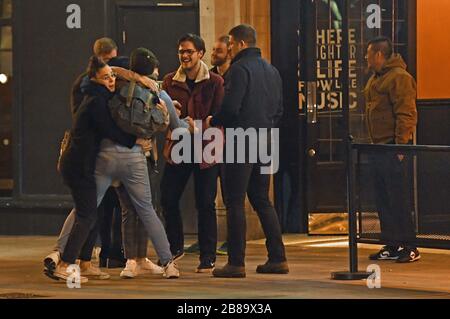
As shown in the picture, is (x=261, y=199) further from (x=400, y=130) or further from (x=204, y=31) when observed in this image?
(x=204, y=31)

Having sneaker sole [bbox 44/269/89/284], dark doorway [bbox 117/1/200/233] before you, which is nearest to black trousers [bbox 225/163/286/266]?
sneaker sole [bbox 44/269/89/284]

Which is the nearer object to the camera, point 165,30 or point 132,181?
point 132,181

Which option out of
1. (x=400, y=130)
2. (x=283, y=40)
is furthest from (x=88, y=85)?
(x=283, y=40)

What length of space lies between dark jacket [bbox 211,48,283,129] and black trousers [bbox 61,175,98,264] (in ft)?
3.92

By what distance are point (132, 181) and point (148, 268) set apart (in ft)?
2.95

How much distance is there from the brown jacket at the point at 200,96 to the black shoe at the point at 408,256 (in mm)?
2037

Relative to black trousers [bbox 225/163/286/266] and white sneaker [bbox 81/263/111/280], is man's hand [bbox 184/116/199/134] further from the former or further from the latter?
white sneaker [bbox 81/263/111/280]

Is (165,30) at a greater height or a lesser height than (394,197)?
greater

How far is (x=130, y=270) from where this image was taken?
470 inches

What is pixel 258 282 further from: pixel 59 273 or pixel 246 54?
pixel 246 54

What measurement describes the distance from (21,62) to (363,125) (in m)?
3.62

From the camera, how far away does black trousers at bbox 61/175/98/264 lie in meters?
11.5

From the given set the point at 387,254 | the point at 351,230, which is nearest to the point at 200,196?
the point at 351,230

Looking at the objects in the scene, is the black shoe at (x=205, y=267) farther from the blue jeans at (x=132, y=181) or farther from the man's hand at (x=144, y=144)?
the man's hand at (x=144, y=144)
